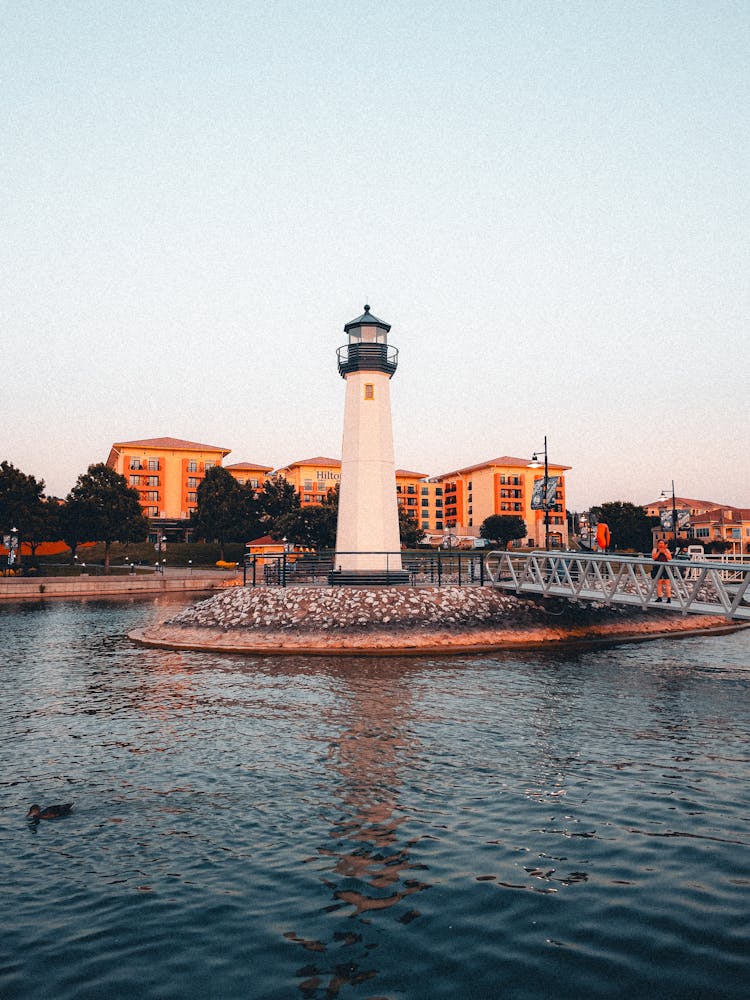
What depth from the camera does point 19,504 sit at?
8019 cm

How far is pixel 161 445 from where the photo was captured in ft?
409

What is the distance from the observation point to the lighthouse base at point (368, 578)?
35500mm

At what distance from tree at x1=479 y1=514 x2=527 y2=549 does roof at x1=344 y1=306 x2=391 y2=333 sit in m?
88.6

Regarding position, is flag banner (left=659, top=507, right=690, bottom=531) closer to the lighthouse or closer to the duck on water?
the lighthouse

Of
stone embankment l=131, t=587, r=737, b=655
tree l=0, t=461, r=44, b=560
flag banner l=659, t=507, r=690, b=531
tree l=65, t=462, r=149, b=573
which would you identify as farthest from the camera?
tree l=65, t=462, r=149, b=573

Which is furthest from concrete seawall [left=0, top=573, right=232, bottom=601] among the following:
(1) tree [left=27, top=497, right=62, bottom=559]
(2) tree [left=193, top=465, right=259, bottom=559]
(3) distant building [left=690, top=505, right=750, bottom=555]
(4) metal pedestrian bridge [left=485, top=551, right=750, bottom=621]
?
(3) distant building [left=690, top=505, right=750, bottom=555]

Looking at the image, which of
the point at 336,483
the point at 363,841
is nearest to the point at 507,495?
the point at 336,483

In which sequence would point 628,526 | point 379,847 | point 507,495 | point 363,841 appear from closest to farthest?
1. point 379,847
2. point 363,841
3. point 628,526
4. point 507,495

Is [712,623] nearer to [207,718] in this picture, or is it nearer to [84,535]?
[207,718]

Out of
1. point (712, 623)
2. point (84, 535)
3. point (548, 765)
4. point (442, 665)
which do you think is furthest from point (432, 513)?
point (548, 765)

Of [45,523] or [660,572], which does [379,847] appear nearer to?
[660,572]

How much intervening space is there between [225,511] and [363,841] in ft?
295

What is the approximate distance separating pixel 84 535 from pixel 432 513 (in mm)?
95762

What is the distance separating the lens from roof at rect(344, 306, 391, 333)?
36969mm
